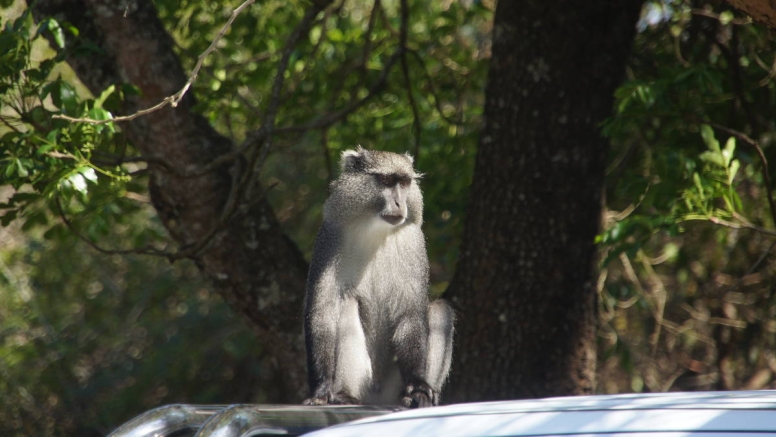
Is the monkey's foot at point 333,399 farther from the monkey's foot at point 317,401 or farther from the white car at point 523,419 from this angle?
the white car at point 523,419

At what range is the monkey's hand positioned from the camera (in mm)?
4133

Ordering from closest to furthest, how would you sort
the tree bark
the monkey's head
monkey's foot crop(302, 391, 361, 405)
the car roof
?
the car roof, monkey's foot crop(302, 391, 361, 405), the monkey's head, the tree bark

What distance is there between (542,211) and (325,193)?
335 cm

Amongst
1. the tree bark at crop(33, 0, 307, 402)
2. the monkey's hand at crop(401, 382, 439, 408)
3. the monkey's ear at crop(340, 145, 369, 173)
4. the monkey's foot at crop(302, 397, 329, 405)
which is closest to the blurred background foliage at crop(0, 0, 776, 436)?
the tree bark at crop(33, 0, 307, 402)

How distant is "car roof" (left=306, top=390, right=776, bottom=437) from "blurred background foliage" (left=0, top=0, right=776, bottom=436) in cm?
201

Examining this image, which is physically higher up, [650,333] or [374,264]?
[374,264]

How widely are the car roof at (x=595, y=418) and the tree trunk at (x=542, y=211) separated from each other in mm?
2597

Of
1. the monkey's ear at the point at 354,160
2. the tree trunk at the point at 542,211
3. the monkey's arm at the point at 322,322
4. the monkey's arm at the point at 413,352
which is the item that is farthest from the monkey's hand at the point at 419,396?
the monkey's ear at the point at 354,160

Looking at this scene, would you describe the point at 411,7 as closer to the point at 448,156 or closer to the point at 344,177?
the point at 448,156

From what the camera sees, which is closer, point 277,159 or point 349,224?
point 349,224

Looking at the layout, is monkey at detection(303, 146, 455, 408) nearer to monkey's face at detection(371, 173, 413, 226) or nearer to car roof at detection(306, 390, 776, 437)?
monkey's face at detection(371, 173, 413, 226)

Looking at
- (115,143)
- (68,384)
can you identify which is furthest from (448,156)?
(68,384)

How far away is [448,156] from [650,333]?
3072 mm

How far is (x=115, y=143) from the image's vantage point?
5059 mm
